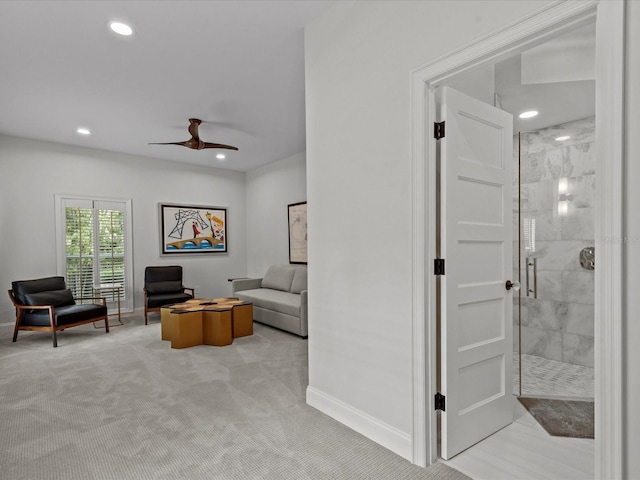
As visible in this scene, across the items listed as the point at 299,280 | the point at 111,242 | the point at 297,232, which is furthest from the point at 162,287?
the point at 297,232

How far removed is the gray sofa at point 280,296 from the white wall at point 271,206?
0.62m

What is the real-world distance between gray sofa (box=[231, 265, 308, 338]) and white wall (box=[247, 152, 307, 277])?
24.3 inches

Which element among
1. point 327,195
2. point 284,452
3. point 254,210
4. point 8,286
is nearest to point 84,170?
point 8,286

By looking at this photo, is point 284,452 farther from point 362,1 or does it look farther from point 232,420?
point 362,1

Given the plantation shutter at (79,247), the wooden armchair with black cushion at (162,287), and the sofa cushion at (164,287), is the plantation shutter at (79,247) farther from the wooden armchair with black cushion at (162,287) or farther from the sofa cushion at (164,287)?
the sofa cushion at (164,287)

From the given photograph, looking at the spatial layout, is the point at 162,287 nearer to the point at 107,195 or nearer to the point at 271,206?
the point at 107,195

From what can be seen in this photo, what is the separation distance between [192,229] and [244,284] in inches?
62.9

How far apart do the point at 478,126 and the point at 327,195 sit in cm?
104

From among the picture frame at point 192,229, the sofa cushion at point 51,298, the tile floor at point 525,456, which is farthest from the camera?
the picture frame at point 192,229

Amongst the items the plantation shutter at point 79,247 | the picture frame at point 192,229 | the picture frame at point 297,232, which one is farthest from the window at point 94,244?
the picture frame at point 297,232

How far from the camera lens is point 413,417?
1961mm

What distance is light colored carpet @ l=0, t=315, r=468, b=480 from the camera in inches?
76.0

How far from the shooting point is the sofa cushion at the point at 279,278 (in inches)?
232

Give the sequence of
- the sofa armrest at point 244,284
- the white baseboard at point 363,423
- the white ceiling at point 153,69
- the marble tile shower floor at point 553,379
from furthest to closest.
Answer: the sofa armrest at point 244,284, the marble tile shower floor at point 553,379, the white ceiling at point 153,69, the white baseboard at point 363,423
